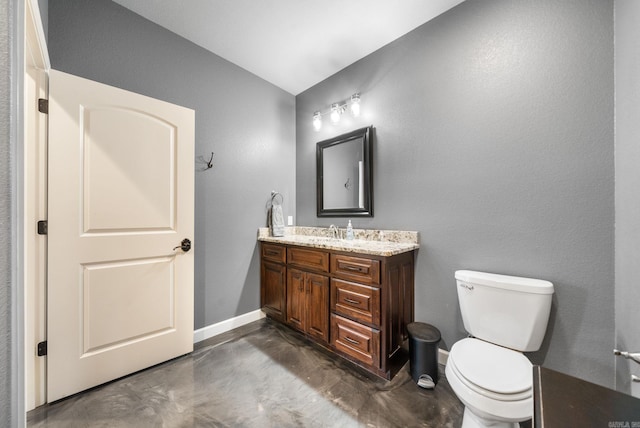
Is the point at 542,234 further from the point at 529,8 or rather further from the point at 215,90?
the point at 215,90

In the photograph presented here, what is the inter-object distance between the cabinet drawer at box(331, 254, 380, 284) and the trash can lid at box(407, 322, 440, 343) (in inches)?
17.9

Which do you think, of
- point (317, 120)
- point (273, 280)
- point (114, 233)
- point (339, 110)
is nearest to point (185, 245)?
point (114, 233)

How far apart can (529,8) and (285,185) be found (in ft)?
7.87

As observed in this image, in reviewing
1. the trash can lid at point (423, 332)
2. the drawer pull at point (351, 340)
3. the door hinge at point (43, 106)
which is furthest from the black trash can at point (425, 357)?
the door hinge at point (43, 106)

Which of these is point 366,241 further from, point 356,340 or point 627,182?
point 627,182

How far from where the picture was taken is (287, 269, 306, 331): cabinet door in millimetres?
2074

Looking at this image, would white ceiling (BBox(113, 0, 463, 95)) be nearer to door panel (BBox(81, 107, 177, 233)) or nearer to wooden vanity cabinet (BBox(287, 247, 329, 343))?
door panel (BBox(81, 107, 177, 233))

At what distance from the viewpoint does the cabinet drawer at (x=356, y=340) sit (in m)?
1.61

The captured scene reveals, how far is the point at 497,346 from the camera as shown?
132 cm

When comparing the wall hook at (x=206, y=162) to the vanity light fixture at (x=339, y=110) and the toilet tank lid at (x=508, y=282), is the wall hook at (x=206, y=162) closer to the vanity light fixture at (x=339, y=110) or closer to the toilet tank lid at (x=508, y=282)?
the vanity light fixture at (x=339, y=110)

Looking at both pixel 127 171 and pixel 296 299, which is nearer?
pixel 127 171

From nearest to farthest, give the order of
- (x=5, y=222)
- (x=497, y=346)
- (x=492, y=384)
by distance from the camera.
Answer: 1. (x=5, y=222)
2. (x=492, y=384)
3. (x=497, y=346)

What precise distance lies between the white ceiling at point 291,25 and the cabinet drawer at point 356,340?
2.30 meters

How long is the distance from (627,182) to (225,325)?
2.91 meters
